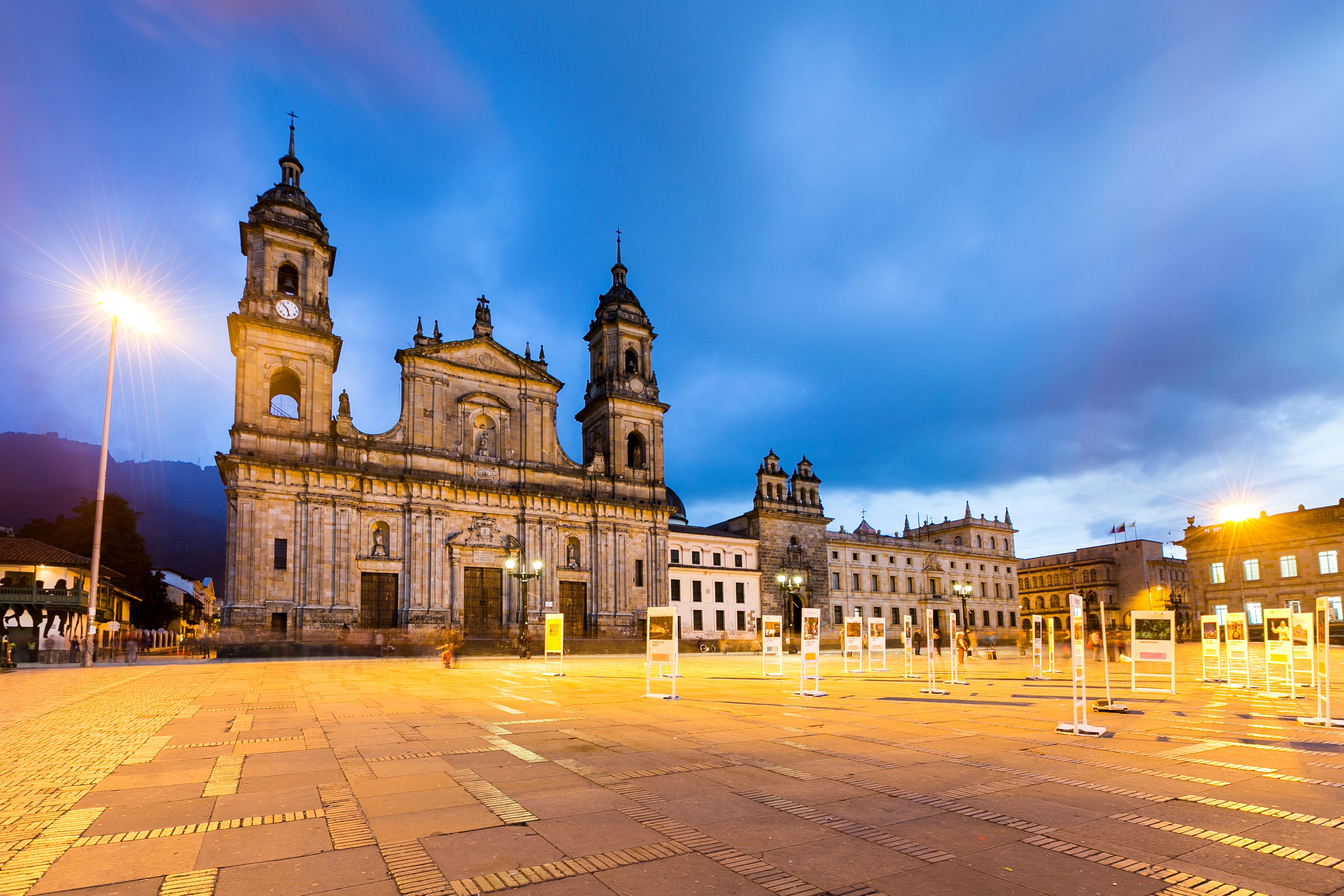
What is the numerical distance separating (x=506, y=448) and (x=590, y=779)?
44367 mm

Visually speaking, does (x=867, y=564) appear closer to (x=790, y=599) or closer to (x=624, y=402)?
(x=790, y=599)

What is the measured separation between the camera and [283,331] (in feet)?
141

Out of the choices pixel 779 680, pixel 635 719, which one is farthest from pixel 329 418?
pixel 635 719

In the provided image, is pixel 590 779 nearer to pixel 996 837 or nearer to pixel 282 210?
pixel 996 837

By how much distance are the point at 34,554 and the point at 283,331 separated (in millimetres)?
16840

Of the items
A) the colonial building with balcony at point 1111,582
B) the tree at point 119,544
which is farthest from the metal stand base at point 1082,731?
the colonial building with balcony at point 1111,582

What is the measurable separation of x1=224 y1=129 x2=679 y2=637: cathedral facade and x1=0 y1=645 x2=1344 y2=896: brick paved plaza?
27.5 meters

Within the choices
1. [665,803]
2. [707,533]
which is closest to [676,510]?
[707,533]

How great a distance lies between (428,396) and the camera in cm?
4788

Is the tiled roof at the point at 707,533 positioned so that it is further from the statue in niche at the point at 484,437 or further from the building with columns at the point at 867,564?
the statue in niche at the point at 484,437

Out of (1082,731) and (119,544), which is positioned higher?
(119,544)

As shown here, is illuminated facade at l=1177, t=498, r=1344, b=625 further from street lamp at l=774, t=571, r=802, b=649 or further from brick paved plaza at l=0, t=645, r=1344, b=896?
brick paved plaza at l=0, t=645, r=1344, b=896

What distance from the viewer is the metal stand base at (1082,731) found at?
1033 centimetres

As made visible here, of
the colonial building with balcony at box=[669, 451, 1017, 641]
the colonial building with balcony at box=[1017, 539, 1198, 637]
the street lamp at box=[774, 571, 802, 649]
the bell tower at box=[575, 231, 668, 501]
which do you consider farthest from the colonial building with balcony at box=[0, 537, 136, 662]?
the colonial building with balcony at box=[1017, 539, 1198, 637]
